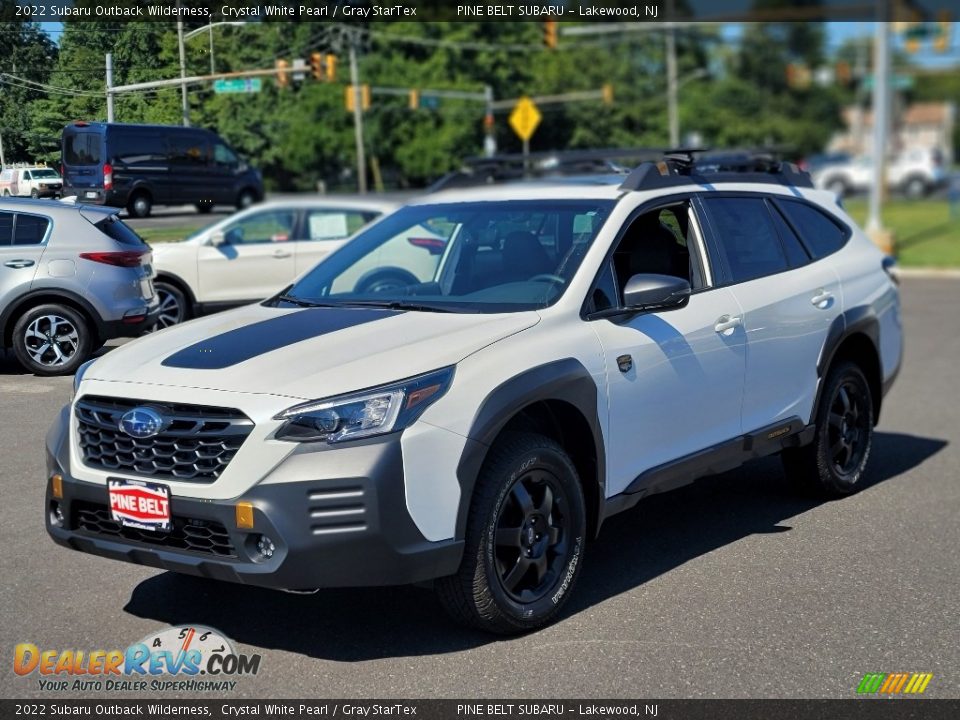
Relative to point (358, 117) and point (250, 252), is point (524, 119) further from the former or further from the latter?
point (250, 252)

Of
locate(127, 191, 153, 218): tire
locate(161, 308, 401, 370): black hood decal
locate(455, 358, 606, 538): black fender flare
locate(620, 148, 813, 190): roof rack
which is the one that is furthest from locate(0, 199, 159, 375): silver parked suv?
locate(620, 148, 813, 190): roof rack

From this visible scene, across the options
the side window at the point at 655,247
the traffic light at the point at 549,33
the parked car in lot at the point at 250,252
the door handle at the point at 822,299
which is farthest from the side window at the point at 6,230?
the traffic light at the point at 549,33

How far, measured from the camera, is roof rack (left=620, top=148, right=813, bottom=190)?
6.01 metres

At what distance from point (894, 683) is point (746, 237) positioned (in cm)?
270

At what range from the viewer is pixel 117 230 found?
635 centimetres

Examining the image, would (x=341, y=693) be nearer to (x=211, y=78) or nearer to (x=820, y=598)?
(x=820, y=598)

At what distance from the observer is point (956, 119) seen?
15988cm

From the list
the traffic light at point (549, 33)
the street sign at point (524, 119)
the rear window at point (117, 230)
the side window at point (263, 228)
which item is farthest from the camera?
the traffic light at point (549, 33)

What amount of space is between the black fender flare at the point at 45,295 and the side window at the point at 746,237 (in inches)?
120

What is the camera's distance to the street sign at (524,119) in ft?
47.3

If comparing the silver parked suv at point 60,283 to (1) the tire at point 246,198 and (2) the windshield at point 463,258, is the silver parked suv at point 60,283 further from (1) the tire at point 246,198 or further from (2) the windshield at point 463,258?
(1) the tire at point 246,198

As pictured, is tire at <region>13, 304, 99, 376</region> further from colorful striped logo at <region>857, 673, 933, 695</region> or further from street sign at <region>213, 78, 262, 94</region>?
colorful striped logo at <region>857, 673, 933, 695</region>

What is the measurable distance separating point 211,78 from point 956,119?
16682 cm

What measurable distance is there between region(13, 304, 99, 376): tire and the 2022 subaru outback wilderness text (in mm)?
925
